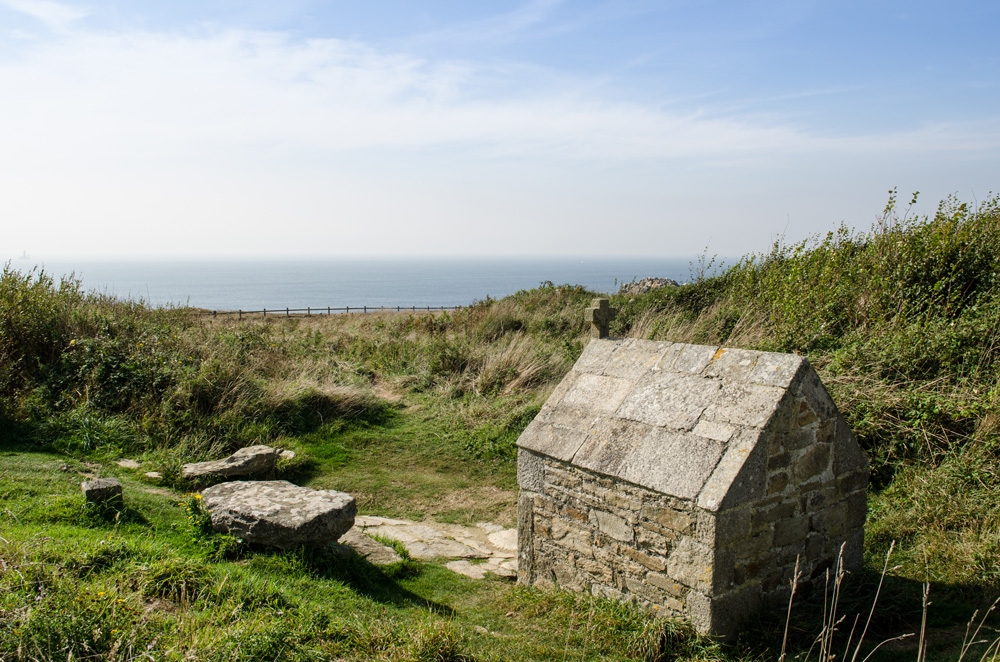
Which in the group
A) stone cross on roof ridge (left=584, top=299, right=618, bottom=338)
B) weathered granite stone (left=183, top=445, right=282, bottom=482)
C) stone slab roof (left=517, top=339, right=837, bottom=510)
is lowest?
weathered granite stone (left=183, top=445, right=282, bottom=482)

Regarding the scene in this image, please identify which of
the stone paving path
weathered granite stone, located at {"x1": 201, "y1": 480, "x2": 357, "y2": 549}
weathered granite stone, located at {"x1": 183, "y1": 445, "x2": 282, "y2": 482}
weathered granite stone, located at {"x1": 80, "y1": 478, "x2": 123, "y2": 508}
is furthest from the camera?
weathered granite stone, located at {"x1": 183, "y1": 445, "x2": 282, "y2": 482}

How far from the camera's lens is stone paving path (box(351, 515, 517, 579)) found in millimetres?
6535

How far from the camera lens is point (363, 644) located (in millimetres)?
4070

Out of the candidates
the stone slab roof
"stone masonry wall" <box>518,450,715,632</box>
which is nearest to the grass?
"stone masonry wall" <box>518,450,715,632</box>

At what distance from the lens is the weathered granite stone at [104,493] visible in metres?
5.89

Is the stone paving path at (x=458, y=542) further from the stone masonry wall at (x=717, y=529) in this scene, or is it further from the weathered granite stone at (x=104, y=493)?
the weathered granite stone at (x=104, y=493)

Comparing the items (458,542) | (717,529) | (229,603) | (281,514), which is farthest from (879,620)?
(281,514)

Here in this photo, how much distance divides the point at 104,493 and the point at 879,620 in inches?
264

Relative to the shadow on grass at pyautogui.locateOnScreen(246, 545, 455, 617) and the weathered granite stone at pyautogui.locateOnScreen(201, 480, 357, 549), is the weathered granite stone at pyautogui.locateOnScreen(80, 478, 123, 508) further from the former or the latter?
the shadow on grass at pyautogui.locateOnScreen(246, 545, 455, 617)

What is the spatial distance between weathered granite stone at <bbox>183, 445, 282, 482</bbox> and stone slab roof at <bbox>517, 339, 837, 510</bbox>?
4.57 m

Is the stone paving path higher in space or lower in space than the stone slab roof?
lower

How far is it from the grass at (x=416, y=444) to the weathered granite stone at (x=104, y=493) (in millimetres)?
139

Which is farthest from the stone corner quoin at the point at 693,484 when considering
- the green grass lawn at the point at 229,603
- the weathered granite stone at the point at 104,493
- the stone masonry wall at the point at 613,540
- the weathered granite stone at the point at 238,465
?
the weathered granite stone at the point at 238,465

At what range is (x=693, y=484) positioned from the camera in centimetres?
460
